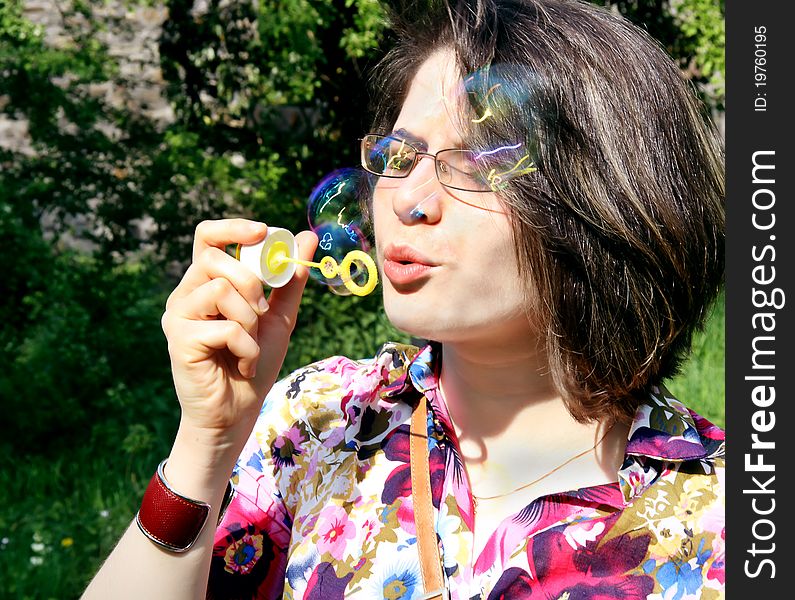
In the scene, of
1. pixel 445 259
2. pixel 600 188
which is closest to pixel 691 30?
pixel 600 188

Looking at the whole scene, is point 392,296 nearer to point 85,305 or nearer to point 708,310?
point 708,310

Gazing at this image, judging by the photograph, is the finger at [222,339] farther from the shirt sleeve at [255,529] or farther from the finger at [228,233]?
the shirt sleeve at [255,529]

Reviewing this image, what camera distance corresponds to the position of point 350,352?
4816mm

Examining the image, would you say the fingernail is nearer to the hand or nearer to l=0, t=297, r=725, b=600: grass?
the hand

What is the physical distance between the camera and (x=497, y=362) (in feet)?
5.47

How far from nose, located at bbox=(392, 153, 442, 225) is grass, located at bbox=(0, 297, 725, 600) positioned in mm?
1748

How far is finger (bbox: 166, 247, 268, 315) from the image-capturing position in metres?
1.43

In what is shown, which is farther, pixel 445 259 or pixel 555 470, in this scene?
pixel 555 470

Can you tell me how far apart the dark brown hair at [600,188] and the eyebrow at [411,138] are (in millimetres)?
96

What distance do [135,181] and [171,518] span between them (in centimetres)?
343

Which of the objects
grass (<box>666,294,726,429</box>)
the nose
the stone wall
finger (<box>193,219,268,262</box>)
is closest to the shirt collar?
the nose

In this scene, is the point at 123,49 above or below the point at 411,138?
above

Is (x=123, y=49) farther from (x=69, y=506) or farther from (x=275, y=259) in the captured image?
(x=275, y=259)
